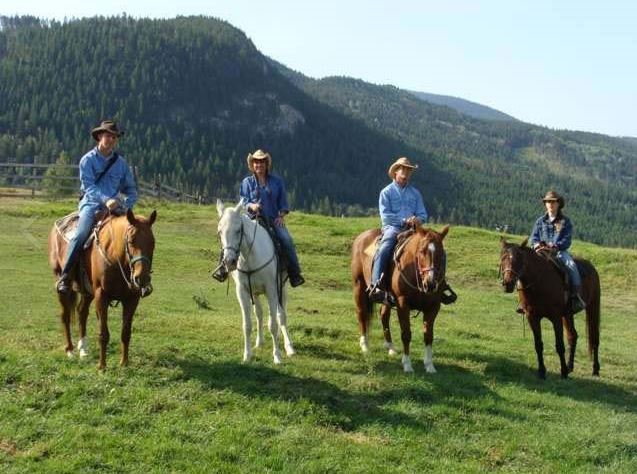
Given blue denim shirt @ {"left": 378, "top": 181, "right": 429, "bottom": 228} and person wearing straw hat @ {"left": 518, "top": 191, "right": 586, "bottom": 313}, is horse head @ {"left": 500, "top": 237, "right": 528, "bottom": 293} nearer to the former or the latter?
person wearing straw hat @ {"left": 518, "top": 191, "right": 586, "bottom": 313}

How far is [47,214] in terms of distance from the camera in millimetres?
32781

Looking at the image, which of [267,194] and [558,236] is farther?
[558,236]

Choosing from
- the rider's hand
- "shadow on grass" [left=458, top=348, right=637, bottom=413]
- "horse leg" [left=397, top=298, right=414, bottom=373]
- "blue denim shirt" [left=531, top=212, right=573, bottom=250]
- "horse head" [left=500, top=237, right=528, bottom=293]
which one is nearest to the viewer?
the rider's hand

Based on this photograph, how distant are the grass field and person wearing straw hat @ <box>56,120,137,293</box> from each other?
1615 millimetres

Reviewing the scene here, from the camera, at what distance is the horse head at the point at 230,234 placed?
10.2 m

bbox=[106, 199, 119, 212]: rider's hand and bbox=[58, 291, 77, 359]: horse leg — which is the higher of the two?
bbox=[106, 199, 119, 212]: rider's hand

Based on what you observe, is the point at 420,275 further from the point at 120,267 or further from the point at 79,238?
the point at 79,238

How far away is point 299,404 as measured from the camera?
9109mm

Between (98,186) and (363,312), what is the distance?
224 inches

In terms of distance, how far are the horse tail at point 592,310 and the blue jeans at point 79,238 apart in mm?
9482

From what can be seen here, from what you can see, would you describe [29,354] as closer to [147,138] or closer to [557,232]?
[557,232]

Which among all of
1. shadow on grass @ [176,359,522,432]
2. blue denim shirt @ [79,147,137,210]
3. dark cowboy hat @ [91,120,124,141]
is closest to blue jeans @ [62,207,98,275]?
blue denim shirt @ [79,147,137,210]

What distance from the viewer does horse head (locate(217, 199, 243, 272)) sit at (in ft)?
33.4

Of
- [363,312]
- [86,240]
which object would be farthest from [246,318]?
[363,312]
